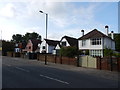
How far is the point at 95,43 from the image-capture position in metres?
39.6

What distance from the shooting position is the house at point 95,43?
3822 cm

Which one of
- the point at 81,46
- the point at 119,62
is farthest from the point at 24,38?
the point at 119,62

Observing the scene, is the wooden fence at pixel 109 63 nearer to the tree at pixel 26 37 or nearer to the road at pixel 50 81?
the road at pixel 50 81

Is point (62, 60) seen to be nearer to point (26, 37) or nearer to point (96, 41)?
point (96, 41)

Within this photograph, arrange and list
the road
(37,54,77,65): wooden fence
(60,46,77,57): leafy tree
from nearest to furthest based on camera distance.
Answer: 1. the road
2. (37,54,77,65): wooden fence
3. (60,46,77,57): leafy tree

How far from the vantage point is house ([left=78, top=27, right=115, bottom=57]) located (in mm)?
38219

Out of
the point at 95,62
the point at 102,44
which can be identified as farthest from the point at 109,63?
the point at 102,44

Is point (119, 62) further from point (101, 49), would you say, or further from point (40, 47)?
point (40, 47)

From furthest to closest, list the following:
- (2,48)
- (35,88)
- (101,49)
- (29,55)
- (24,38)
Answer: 1. (24,38)
2. (2,48)
3. (29,55)
4. (101,49)
5. (35,88)

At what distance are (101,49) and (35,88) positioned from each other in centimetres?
3191

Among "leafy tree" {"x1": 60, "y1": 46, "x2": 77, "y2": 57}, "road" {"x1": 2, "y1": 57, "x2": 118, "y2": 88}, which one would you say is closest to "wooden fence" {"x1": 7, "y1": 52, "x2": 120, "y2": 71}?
"leafy tree" {"x1": 60, "y1": 46, "x2": 77, "y2": 57}

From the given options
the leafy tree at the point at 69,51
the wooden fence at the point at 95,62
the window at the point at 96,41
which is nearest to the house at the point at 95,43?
the window at the point at 96,41

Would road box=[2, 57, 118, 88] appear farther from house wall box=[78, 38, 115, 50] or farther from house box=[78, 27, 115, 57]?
house box=[78, 27, 115, 57]

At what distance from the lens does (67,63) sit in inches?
1038
